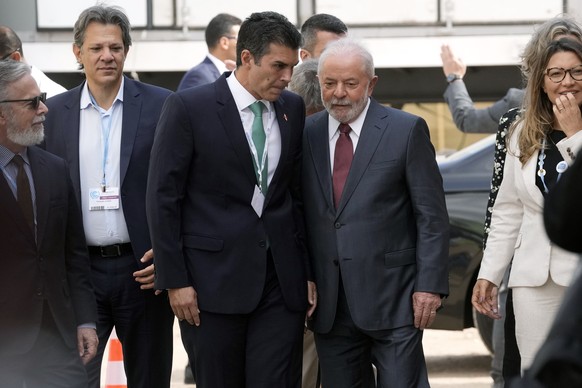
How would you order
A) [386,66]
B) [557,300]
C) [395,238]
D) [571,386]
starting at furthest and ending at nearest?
[386,66] → [395,238] → [557,300] → [571,386]

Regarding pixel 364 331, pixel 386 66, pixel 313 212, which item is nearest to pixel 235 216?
→ pixel 313 212

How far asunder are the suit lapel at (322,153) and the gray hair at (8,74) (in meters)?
1.27

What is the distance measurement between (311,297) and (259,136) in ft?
2.46

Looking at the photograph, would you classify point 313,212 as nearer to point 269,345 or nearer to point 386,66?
point 269,345

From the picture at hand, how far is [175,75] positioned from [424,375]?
15.2 meters

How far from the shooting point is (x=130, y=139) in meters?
5.71

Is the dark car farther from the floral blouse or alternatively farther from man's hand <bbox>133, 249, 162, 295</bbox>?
man's hand <bbox>133, 249, 162, 295</bbox>

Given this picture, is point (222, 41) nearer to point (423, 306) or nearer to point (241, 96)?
point (241, 96)

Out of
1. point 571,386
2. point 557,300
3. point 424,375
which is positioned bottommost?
point 424,375

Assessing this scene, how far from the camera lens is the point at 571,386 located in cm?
217

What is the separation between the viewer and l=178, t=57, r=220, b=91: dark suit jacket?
8.62 metres

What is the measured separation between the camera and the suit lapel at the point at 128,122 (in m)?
5.65

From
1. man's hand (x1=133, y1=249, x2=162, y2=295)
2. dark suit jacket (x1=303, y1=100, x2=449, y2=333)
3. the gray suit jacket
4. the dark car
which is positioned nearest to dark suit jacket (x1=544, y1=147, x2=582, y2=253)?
dark suit jacket (x1=303, y1=100, x2=449, y2=333)

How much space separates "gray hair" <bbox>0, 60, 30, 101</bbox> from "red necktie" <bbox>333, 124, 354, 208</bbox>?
4.51 feet
